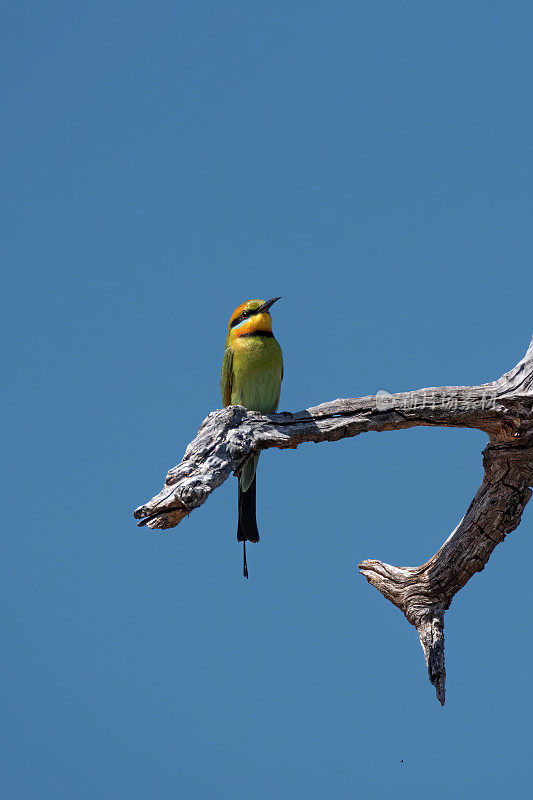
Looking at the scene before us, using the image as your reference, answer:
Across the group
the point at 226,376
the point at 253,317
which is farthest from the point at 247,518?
the point at 253,317

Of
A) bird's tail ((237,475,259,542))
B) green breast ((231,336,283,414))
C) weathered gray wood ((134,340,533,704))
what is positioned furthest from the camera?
green breast ((231,336,283,414))

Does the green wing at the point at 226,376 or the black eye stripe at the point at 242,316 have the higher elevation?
the black eye stripe at the point at 242,316

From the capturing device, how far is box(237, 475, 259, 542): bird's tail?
393 centimetres

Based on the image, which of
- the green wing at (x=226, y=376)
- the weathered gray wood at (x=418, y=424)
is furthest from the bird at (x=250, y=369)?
the weathered gray wood at (x=418, y=424)

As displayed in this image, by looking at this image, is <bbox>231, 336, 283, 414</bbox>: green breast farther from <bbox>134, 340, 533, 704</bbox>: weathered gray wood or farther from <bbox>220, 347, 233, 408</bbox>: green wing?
<bbox>134, 340, 533, 704</bbox>: weathered gray wood

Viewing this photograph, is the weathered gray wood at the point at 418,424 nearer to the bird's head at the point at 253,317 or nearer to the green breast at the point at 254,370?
the green breast at the point at 254,370

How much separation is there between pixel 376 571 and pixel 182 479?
1.37m

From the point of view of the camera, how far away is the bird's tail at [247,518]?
393 centimetres

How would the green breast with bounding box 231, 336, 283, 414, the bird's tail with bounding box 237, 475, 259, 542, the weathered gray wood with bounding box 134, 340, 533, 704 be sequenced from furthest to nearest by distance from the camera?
1. the green breast with bounding box 231, 336, 283, 414
2. the bird's tail with bounding box 237, 475, 259, 542
3. the weathered gray wood with bounding box 134, 340, 533, 704

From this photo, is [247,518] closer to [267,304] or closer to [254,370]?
[254,370]

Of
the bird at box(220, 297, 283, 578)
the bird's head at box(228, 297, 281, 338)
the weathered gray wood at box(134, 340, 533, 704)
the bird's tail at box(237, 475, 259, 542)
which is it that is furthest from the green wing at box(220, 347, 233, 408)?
the weathered gray wood at box(134, 340, 533, 704)

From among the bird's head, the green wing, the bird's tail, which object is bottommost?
the bird's tail

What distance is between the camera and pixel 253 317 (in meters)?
4.09

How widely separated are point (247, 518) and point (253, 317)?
1024mm
